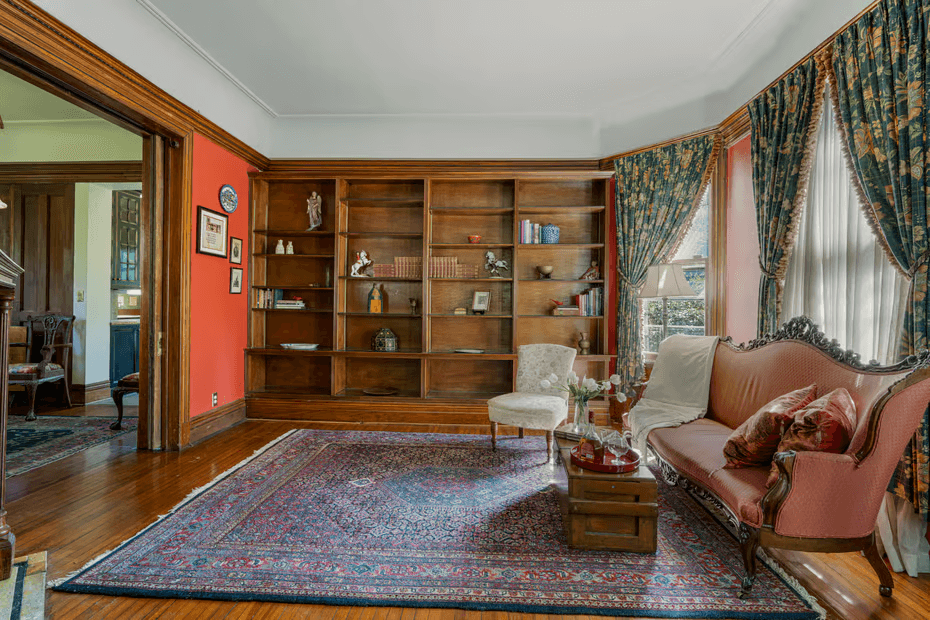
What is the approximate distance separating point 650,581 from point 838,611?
2.40 ft

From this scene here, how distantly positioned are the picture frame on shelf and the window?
453 centimetres

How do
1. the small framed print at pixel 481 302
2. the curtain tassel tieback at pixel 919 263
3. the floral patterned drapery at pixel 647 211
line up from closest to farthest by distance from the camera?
the curtain tassel tieback at pixel 919 263
the floral patterned drapery at pixel 647 211
the small framed print at pixel 481 302

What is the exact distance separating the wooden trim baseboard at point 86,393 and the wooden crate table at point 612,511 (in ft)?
20.2

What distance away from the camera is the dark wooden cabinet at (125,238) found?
20.7 feet

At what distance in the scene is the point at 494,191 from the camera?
210 inches

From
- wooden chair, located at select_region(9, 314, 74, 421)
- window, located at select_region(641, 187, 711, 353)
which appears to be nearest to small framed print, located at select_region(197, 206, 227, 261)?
wooden chair, located at select_region(9, 314, 74, 421)

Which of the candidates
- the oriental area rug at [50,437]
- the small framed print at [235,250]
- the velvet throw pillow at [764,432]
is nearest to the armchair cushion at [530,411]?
the velvet throw pillow at [764,432]

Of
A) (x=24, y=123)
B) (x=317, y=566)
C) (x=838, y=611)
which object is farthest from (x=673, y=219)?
(x=24, y=123)

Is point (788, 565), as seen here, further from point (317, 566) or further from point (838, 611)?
point (317, 566)

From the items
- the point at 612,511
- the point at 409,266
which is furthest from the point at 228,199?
the point at 612,511

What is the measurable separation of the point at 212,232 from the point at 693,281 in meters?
4.75

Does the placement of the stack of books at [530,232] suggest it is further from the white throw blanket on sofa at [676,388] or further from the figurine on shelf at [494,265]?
the white throw blanket on sofa at [676,388]

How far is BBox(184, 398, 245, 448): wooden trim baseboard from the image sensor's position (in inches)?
163

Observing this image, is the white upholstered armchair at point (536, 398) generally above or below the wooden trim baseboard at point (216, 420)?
above
